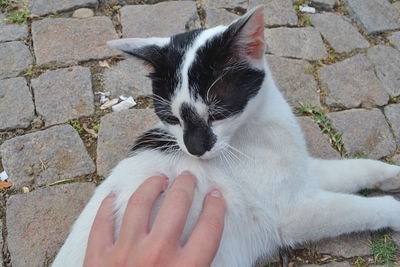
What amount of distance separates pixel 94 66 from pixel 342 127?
175 cm

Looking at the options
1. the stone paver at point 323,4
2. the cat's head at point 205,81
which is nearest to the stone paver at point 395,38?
the stone paver at point 323,4

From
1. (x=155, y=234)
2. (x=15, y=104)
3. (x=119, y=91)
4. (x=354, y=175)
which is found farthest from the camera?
(x=119, y=91)

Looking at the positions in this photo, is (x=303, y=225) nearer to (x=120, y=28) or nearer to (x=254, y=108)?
(x=254, y=108)

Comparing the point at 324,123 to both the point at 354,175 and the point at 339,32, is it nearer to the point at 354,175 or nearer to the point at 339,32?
the point at 354,175

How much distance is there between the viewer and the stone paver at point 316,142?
8.47ft

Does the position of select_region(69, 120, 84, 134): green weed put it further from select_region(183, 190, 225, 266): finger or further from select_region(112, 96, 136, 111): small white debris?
select_region(183, 190, 225, 266): finger

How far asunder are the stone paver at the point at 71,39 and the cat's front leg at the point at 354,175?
1696 mm

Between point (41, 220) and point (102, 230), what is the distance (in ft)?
2.75

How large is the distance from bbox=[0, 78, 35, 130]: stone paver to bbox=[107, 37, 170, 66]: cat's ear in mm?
1214

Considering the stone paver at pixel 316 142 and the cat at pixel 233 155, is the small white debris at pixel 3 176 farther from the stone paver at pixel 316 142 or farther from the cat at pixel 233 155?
the stone paver at pixel 316 142

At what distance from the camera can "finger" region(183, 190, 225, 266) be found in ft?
4.97

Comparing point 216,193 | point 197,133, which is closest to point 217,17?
point 197,133

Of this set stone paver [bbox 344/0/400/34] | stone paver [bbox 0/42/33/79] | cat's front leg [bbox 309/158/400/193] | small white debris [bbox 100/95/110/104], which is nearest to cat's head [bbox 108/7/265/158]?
cat's front leg [bbox 309/158/400/193]

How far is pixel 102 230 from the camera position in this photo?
5.43 feet
